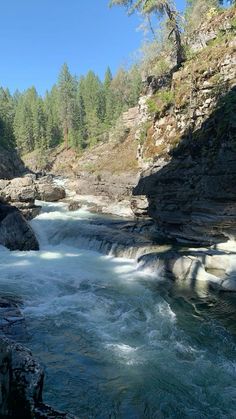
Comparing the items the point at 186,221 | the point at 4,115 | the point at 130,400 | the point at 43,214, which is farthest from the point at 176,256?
the point at 4,115

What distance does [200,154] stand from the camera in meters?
21.0

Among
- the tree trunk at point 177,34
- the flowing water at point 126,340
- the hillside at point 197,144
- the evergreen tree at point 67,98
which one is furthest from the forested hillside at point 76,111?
the flowing water at point 126,340

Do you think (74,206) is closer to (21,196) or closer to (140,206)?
(21,196)

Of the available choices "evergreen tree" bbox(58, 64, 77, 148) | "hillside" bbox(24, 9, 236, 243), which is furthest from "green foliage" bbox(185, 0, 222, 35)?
"evergreen tree" bbox(58, 64, 77, 148)

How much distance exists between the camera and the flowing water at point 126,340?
27.8ft

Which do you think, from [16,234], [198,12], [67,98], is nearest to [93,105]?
[67,98]

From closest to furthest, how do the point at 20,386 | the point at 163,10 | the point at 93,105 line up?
1. the point at 20,386
2. the point at 163,10
3. the point at 93,105

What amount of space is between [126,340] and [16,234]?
43.6 feet

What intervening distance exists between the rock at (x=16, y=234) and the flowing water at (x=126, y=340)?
3.18 meters

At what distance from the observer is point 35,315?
42.2 feet

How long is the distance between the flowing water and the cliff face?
165 inches

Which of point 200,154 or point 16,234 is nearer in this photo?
point 200,154

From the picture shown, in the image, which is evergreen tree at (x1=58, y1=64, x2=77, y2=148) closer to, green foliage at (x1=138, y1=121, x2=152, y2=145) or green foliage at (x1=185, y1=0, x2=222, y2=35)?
green foliage at (x1=185, y1=0, x2=222, y2=35)

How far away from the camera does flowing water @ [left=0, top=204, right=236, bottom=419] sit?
27.8 feet
